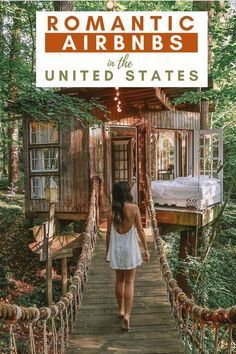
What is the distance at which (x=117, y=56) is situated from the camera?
6344 millimetres

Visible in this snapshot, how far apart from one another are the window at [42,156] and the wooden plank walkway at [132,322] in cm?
466

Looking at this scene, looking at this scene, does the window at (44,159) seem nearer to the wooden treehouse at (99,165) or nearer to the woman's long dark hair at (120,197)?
the wooden treehouse at (99,165)

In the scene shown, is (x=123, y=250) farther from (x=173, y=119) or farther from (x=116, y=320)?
(x=173, y=119)

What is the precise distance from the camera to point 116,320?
5.50 meters

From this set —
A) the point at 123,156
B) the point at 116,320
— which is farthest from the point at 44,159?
the point at 116,320

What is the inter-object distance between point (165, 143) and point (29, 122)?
32.5 feet

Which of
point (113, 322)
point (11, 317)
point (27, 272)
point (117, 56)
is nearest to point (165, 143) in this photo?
point (27, 272)

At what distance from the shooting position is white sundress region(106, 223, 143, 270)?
502 cm

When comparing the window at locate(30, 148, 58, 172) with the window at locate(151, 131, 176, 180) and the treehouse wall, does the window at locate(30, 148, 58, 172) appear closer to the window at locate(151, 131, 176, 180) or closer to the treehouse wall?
the treehouse wall

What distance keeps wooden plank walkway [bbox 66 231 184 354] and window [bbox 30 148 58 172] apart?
469 centimetres

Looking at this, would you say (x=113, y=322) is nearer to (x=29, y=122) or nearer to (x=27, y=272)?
(x=27, y=272)

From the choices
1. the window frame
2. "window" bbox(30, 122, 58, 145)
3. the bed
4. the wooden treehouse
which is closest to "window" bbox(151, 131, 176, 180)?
the wooden treehouse

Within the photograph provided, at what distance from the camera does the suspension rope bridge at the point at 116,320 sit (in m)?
3.55

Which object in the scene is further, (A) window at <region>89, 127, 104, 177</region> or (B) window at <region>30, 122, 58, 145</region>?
(B) window at <region>30, 122, 58, 145</region>
